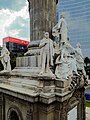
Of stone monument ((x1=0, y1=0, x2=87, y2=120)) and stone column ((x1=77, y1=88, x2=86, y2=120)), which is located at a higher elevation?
stone monument ((x1=0, y1=0, x2=87, y2=120))

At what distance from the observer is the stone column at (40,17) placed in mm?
8672

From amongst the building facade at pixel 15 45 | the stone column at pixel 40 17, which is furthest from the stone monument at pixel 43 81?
the building facade at pixel 15 45

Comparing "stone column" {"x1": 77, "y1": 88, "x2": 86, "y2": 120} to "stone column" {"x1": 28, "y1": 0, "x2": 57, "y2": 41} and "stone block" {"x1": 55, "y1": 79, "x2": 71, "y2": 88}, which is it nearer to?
"stone block" {"x1": 55, "y1": 79, "x2": 71, "y2": 88}

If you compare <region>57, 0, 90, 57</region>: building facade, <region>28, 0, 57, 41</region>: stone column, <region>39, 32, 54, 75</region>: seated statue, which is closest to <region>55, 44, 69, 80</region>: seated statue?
<region>39, 32, 54, 75</region>: seated statue

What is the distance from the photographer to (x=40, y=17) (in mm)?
8672

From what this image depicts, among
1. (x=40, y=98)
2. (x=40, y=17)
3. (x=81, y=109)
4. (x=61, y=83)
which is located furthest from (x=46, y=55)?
(x=81, y=109)

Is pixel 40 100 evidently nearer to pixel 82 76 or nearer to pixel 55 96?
pixel 55 96

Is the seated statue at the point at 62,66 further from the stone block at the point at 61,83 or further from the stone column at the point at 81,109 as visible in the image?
the stone column at the point at 81,109

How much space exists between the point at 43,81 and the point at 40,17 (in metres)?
4.01

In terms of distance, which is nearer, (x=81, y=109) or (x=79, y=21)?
(x=81, y=109)

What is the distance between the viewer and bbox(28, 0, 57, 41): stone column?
8.67 metres

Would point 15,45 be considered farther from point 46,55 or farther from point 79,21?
point 46,55

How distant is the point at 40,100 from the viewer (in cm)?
603

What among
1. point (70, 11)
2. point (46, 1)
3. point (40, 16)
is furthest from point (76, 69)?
point (70, 11)
